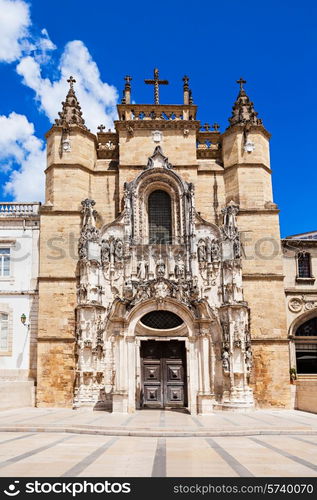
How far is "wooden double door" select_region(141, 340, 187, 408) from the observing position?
76.3 ft

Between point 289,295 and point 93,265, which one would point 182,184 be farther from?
point 289,295

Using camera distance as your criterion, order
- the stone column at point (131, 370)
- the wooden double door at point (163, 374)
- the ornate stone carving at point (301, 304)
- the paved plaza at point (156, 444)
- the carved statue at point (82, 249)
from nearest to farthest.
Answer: the paved plaza at point (156, 444)
the stone column at point (131, 370)
the wooden double door at point (163, 374)
the carved statue at point (82, 249)
the ornate stone carving at point (301, 304)

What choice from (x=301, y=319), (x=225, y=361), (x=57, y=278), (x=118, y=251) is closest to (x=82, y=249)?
(x=118, y=251)

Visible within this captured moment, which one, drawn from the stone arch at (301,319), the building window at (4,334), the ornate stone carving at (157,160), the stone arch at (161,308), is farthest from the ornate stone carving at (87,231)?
the stone arch at (301,319)

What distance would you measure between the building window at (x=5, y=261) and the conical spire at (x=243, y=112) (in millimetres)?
13150

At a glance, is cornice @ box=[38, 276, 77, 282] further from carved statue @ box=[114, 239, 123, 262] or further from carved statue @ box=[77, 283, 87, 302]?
carved statue @ box=[114, 239, 123, 262]

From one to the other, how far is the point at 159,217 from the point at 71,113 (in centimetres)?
718

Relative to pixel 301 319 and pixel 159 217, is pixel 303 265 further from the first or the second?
pixel 159 217

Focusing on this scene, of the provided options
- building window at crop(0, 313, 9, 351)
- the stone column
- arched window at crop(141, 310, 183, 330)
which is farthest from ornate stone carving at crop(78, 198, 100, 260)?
building window at crop(0, 313, 9, 351)

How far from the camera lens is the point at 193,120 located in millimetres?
27078

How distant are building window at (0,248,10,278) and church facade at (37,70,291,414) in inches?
83.3

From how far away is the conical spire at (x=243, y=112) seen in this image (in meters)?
26.9

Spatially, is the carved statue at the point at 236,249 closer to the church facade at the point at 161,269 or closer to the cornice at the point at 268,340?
the church facade at the point at 161,269

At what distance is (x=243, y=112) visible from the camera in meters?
27.2
